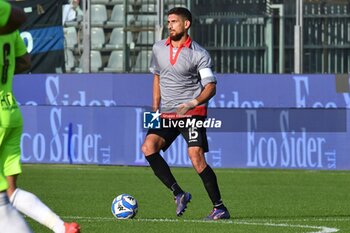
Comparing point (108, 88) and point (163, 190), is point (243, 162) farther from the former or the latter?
point (163, 190)

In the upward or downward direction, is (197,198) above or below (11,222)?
below

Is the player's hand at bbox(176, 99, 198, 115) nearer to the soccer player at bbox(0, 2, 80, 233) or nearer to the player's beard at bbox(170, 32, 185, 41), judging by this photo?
the player's beard at bbox(170, 32, 185, 41)

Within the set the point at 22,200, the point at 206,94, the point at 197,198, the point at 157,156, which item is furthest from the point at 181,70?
the point at 22,200

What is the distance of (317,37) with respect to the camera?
24141 millimetres

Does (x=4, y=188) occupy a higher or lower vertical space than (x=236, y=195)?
higher

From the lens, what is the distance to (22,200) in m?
8.00

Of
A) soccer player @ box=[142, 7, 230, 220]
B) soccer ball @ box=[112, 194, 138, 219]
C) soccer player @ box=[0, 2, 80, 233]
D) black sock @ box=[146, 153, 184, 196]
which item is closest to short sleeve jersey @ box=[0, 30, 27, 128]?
soccer player @ box=[0, 2, 80, 233]

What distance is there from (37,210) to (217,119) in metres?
14.8

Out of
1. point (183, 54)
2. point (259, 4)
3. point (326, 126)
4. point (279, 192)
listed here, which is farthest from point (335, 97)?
point (183, 54)

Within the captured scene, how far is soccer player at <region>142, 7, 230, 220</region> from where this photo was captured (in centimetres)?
1238

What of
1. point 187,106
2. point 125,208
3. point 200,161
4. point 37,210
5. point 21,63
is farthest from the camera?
point 200,161

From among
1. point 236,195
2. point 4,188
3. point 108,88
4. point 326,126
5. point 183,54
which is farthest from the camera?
point 108,88

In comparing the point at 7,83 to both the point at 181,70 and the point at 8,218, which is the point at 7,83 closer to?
the point at 8,218

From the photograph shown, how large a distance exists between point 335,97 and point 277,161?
1679 millimetres
